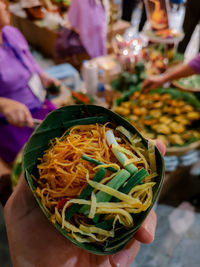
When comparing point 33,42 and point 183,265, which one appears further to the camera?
point 33,42

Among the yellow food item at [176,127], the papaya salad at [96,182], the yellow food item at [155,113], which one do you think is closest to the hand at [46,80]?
the yellow food item at [155,113]

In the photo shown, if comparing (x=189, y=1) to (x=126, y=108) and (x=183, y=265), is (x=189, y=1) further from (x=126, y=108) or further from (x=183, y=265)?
(x=183, y=265)

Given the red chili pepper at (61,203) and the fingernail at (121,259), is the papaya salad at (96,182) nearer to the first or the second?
the red chili pepper at (61,203)

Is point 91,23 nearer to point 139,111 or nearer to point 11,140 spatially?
point 139,111

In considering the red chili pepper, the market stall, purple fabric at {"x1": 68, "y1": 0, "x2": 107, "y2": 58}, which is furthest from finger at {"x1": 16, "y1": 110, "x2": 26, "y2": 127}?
the market stall

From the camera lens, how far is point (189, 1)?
2.27 meters

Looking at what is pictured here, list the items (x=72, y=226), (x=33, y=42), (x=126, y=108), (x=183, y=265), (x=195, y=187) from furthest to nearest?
(x=33, y=42) < (x=195, y=187) < (x=126, y=108) < (x=183, y=265) < (x=72, y=226)

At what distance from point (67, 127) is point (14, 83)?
781mm

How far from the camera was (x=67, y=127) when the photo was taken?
2.40 feet

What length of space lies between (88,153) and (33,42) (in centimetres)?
394

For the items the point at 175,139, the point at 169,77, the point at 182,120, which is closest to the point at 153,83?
the point at 169,77

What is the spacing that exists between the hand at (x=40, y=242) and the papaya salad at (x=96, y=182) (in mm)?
108

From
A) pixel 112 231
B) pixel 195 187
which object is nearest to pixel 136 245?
pixel 112 231

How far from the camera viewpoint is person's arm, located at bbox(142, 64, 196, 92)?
1.36 meters
